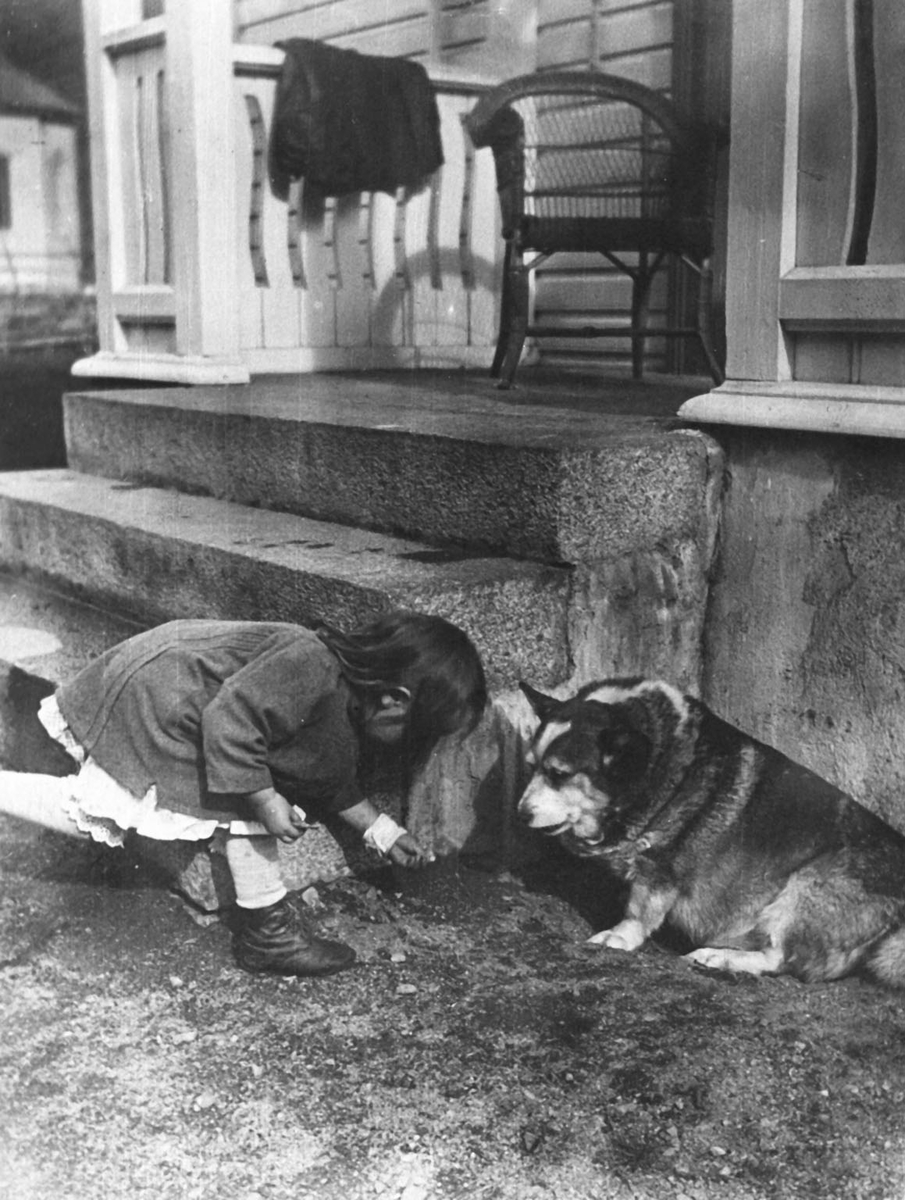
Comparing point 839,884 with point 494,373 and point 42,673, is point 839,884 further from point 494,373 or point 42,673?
point 494,373

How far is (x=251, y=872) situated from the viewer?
278cm

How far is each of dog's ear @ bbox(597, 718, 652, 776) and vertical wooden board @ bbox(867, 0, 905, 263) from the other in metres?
1.22

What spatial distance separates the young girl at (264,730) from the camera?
2.67 meters

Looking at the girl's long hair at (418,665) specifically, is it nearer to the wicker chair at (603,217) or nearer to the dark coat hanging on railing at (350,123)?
the wicker chair at (603,217)

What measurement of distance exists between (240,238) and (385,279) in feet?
2.60

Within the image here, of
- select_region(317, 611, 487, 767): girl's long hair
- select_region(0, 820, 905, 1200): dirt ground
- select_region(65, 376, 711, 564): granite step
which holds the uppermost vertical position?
select_region(65, 376, 711, 564): granite step

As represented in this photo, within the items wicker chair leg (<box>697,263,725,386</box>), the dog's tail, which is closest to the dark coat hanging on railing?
wicker chair leg (<box>697,263,725,386</box>)

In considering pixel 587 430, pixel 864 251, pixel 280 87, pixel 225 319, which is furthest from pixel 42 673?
pixel 280 87

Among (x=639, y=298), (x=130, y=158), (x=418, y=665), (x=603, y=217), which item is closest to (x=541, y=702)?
(x=418, y=665)

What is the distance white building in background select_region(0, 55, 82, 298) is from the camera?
627 cm

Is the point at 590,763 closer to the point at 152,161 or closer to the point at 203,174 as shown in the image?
the point at 203,174

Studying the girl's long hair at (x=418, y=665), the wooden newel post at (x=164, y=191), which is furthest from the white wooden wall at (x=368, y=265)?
the girl's long hair at (x=418, y=665)

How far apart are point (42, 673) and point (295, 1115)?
6.10 ft

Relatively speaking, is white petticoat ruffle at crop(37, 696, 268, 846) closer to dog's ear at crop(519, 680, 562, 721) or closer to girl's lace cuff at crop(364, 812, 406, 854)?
girl's lace cuff at crop(364, 812, 406, 854)
